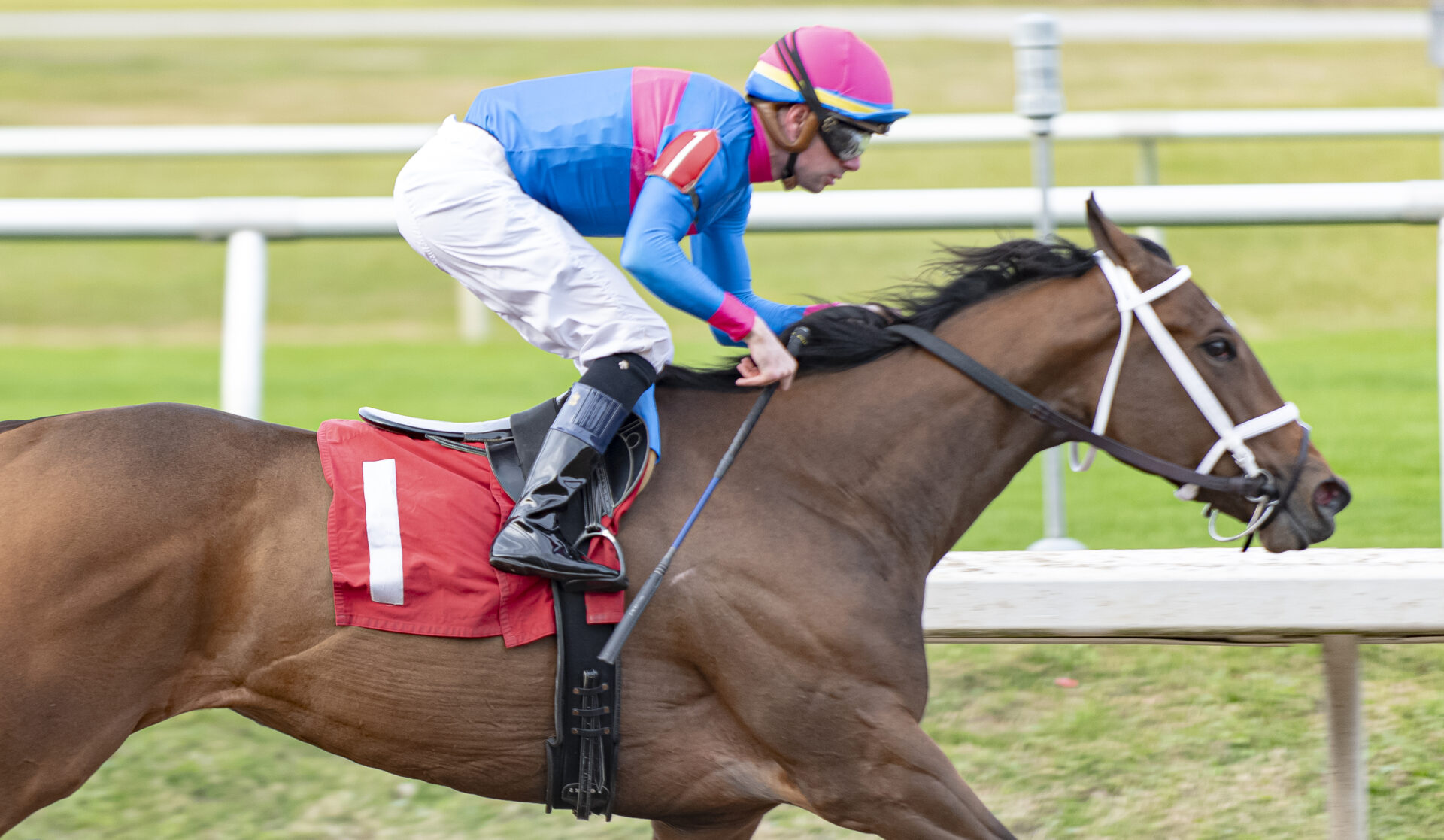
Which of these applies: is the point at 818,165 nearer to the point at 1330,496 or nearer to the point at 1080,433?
the point at 1080,433

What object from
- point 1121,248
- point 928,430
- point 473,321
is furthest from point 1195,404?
point 473,321

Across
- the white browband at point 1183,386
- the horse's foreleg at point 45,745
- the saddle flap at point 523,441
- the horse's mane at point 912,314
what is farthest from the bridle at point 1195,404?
the horse's foreleg at point 45,745

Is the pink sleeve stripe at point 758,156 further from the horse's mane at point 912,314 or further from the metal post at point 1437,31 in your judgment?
the metal post at point 1437,31

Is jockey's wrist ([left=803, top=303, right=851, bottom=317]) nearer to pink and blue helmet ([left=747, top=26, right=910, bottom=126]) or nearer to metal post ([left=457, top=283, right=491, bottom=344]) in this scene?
pink and blue helmet ([left=747, top=26, right=910, bottom=126])

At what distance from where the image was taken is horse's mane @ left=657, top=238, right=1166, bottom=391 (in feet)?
9.00

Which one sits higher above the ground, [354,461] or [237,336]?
[237,336]

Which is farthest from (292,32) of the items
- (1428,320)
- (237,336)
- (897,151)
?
(237,336)

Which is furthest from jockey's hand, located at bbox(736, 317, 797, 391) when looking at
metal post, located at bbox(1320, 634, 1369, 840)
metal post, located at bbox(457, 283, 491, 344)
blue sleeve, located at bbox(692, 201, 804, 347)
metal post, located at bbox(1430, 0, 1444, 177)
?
metal post, located at bbox(457, 283, 491, 344)

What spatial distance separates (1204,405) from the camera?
2.62 m

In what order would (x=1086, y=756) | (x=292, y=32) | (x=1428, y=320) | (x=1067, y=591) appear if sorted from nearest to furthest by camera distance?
(x=1067, y=591)
(x=1086, y=756)
(x=1428, y=320)
(x=292, y=32)

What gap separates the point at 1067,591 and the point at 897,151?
1398 centimetres

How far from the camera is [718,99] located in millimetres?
2570

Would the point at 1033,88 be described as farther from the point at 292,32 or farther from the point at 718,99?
the point at 292,32

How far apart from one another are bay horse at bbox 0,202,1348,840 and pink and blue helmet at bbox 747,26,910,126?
1.33 feet
